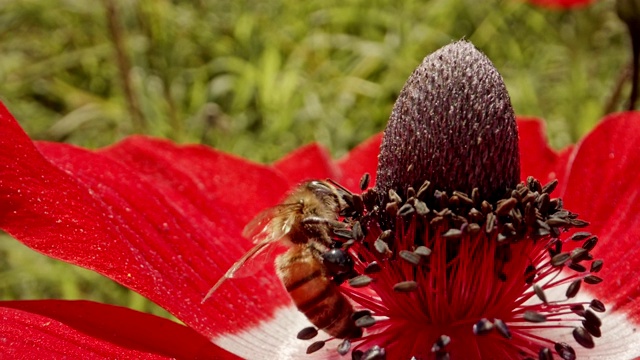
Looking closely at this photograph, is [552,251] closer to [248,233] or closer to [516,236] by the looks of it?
[516,236]

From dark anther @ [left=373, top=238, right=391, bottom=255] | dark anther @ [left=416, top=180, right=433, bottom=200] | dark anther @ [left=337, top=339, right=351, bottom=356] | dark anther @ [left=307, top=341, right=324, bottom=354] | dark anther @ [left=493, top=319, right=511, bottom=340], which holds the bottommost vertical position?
dark anther @ [left=493, top=319, right=511, bottom=340]

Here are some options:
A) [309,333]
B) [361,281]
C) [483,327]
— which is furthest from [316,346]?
[483,327]

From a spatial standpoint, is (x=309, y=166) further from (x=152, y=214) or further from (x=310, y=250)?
(x=310, y=250)

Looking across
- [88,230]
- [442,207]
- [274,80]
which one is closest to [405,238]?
[442,207]

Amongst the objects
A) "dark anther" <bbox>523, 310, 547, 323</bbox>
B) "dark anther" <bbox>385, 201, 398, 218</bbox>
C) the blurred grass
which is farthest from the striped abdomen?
the blurred grass

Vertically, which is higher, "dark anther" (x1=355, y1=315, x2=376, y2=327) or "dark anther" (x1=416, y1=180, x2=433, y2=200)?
"dark anther" (x1=416, y1=180, x2=433, y2=200)

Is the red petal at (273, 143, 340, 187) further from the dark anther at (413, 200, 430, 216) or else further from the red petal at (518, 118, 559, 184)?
the dark anther at (413, 200, 430, 216)
